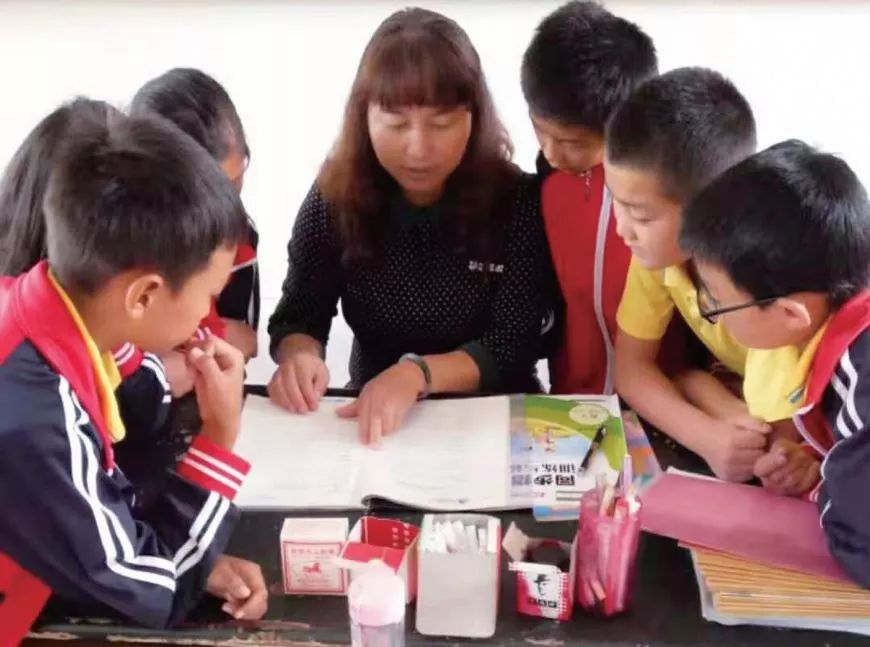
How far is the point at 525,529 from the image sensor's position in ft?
3.64

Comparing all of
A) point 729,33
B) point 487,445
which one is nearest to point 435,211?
point 487,445

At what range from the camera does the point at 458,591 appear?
0.95 meters

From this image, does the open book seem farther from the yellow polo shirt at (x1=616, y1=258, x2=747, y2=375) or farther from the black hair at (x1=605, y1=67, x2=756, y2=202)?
the black hair at (x1=605, y1=67, x2=756, y2=202)

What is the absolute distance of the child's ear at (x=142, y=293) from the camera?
3.15 feet

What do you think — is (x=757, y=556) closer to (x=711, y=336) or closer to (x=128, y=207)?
(x=711, y=336)

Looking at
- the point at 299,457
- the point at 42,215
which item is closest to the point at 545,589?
the point at 299,457

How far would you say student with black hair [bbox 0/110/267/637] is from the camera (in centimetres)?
89

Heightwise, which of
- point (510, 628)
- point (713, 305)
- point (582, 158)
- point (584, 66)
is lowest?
point (510, 628)

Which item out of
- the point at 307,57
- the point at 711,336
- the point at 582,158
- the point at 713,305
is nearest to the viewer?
the point at 713,305

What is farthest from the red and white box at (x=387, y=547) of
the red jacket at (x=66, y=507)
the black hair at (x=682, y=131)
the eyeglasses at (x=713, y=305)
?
the black hair at (x=682, y=131)

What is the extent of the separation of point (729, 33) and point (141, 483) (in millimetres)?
2086

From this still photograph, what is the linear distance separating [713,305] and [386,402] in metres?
0.43

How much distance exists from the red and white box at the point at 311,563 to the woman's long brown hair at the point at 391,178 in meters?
0.62

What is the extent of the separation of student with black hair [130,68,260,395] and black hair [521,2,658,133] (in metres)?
0.44
